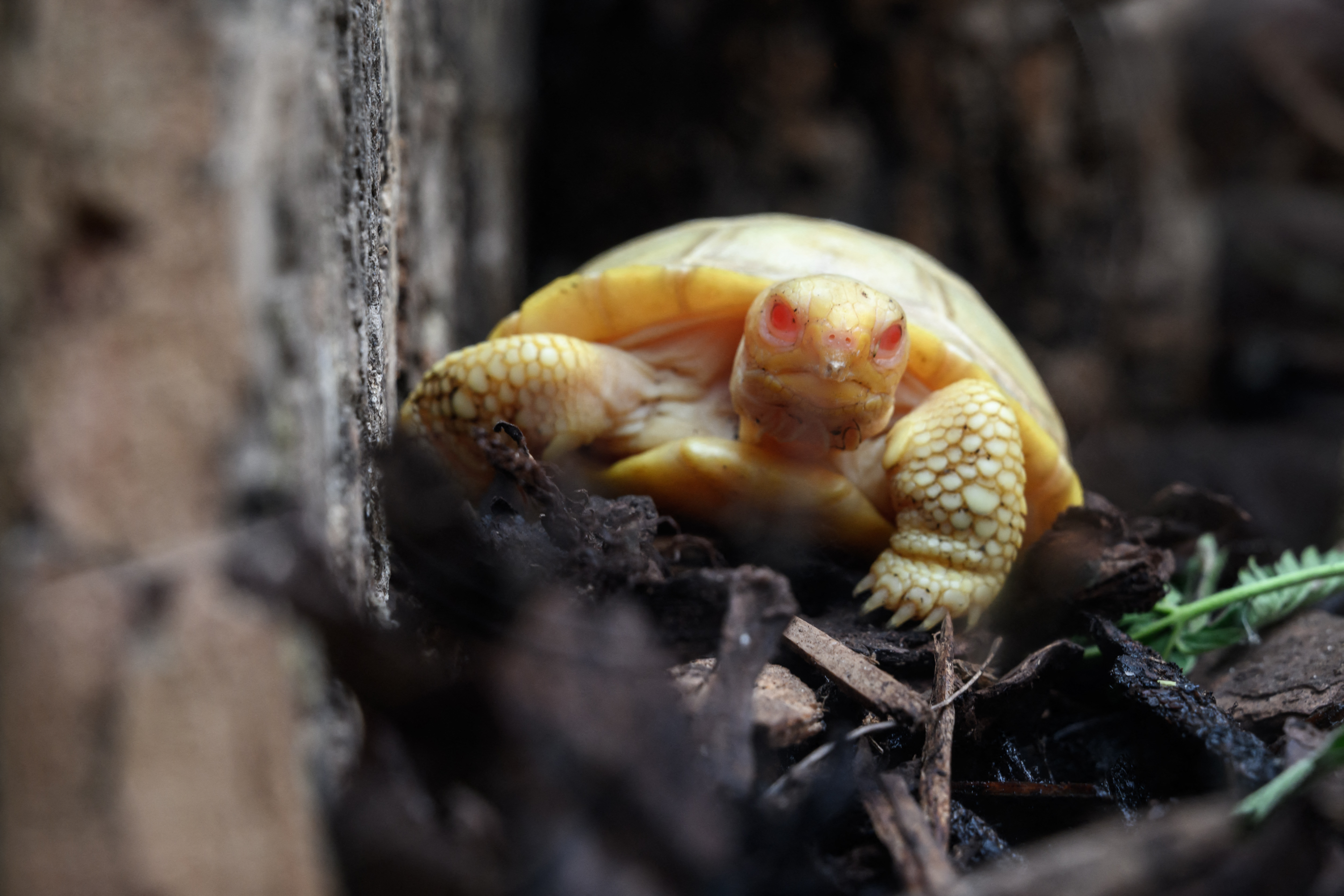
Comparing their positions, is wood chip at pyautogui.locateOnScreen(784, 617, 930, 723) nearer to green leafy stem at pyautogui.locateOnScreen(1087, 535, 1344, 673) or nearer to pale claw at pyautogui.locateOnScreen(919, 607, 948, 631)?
pale claw at pyautogui.locateOnScreen(919, 607, 948, 631)

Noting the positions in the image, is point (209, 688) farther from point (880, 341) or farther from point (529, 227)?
point (529, 227)

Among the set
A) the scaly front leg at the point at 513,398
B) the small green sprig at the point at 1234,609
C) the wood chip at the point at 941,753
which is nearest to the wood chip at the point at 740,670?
the wood chip at the point at 941,753

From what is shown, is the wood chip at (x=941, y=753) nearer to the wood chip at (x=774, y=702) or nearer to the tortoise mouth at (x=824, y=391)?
the wood chip at (x=774, y=702)

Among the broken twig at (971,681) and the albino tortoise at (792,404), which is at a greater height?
the albino tortoise at (792,404)

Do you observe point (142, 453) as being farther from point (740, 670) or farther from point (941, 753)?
point (941, 753)

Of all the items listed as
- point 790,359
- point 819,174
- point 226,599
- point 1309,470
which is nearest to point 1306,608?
point 790,359
